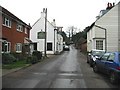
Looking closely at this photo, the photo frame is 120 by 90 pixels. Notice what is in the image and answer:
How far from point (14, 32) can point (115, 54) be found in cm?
1986

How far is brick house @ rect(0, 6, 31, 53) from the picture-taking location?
2615 centimetres

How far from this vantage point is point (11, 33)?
29.6 meters

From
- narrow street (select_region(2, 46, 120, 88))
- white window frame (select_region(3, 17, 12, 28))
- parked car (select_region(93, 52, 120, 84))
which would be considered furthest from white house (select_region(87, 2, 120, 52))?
parked car (select_region(93, 52, 120, 84))

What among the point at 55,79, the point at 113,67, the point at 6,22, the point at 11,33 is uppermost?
the point at 6,22

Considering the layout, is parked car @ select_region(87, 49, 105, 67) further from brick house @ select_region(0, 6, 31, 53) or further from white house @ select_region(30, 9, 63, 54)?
white house @ select_region(30, 9, 63, 54)

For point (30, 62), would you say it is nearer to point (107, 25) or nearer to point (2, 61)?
Answer: point (2, 61)

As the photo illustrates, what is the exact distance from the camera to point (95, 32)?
40.8 meters

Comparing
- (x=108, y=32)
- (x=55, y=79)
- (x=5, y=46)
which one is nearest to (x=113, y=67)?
(x=55, y=79)

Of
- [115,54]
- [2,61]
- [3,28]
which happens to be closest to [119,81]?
[115,54]

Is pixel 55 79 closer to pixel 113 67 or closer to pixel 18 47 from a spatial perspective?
pixel 113 67

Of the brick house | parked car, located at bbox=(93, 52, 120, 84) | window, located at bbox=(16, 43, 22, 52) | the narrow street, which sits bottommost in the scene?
the narrow street

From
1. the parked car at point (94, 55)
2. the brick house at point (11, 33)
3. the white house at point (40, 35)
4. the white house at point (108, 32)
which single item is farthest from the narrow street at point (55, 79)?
the white house at point (40, 35)

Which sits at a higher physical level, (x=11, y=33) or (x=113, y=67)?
(x=11, y=33)

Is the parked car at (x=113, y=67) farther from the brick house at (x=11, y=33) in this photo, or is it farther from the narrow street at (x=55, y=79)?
the brick house at (x=11, y=33)
